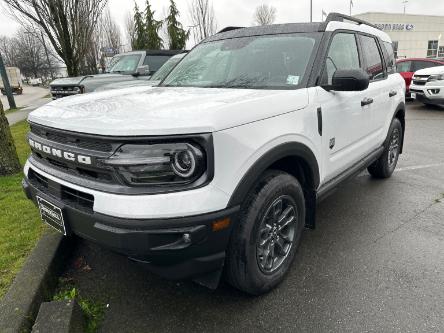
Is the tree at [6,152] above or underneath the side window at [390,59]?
underneath

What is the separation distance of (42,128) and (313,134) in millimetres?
1886

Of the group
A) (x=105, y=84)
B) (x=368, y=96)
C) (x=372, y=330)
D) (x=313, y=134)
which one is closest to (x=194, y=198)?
(x=313, y=134)

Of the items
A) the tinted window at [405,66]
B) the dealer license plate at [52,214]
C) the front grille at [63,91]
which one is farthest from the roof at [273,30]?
the tinted window at [405,66]

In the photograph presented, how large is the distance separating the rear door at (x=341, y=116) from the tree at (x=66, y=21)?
10.4 metres

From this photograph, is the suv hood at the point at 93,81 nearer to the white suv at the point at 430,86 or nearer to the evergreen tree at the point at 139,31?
the white suv at the point at 430,86

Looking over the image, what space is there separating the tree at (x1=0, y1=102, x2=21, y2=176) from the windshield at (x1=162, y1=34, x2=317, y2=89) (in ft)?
8.28

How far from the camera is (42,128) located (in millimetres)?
2340

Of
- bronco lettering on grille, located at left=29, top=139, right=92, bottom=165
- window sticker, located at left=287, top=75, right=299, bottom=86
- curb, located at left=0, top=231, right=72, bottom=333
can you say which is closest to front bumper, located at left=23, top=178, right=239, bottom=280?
bronco lettering on grille, located at left=29, top=139, right=92, bottom=165

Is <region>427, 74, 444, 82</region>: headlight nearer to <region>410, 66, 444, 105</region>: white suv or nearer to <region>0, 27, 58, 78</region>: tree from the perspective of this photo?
<region>410, 66, 444, 105</region>: white suv

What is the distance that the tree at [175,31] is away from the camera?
28.6 meters

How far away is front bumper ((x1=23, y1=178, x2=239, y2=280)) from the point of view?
182 cm

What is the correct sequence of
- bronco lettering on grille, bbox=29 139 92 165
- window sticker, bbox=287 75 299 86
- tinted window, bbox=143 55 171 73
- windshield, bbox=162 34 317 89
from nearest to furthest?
bronco lettering on grille, bbox=29 139 92 165, window sticker, bbox=287 75 299 86, windshield, bbox=162 34 317 89, tinted window, bbox=143 55 171 73

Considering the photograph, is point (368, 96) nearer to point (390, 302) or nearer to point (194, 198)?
point (390, 302)

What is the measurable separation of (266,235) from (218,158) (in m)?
0.84
